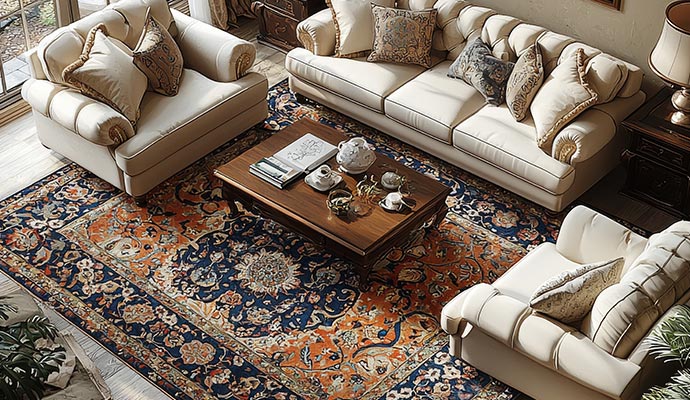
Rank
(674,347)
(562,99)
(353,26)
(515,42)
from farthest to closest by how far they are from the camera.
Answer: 1. (353,26)
2. (515,42)
3. (562,99)
4. (674,347)

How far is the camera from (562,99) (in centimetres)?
548

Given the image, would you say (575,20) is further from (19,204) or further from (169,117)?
(19,204)

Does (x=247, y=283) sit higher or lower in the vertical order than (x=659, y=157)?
lower

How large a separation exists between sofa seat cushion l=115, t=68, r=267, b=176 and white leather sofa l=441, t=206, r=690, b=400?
84.4 inches

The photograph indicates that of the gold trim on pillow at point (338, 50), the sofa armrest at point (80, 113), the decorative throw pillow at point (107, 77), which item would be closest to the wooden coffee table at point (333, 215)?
the sofa armrest at point (80, 113)

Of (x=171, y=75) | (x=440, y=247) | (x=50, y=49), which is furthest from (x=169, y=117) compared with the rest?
(x=440, y=247)

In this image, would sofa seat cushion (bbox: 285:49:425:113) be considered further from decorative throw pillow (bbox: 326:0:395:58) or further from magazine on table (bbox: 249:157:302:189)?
magazine on table (bbox: 249:157:302:189)

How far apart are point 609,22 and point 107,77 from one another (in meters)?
3.14

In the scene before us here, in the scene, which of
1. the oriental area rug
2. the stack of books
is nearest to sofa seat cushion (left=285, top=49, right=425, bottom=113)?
the oriental area rug

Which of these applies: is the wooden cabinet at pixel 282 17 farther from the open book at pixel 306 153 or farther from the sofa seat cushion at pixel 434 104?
the open book at pixel 306 153

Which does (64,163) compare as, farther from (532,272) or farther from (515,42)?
(532,272)

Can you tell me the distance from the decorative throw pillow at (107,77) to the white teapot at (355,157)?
1.36m

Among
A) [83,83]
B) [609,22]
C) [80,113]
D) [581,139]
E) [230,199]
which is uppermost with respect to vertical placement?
[609,22]

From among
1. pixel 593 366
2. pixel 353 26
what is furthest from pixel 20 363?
pixel 353 26
